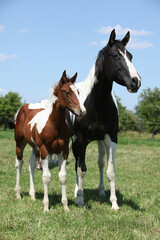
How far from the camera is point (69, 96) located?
4605 millimetres

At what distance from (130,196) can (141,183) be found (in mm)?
1720

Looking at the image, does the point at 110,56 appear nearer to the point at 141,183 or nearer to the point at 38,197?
the point at 38,197

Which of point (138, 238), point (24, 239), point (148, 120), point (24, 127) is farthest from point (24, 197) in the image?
point (148, 120)

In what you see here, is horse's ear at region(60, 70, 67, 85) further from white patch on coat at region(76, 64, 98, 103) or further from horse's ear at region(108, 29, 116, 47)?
horse's ear at region(108, 29, 116, 47)

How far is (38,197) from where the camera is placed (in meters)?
6.00

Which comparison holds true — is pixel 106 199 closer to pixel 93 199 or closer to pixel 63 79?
pixel 93 199

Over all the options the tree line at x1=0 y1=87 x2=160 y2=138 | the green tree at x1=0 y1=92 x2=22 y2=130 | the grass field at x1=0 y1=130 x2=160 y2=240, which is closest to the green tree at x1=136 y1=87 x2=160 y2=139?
the tree line at x1=0 y1=87 x2=160 y2=138

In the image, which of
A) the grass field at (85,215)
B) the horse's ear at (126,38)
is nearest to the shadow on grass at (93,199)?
the grass field at (85,215)

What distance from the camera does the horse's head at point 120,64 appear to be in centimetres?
446

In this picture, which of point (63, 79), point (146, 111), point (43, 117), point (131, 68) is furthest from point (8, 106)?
point (131, 68)

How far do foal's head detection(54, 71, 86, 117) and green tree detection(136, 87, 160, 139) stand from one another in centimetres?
3704

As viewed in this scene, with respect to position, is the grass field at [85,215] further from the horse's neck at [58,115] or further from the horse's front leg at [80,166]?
the horse's neck at [58,115]

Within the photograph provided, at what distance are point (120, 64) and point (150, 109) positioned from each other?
128 feet

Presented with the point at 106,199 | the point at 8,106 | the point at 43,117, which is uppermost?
the point at 8,106
